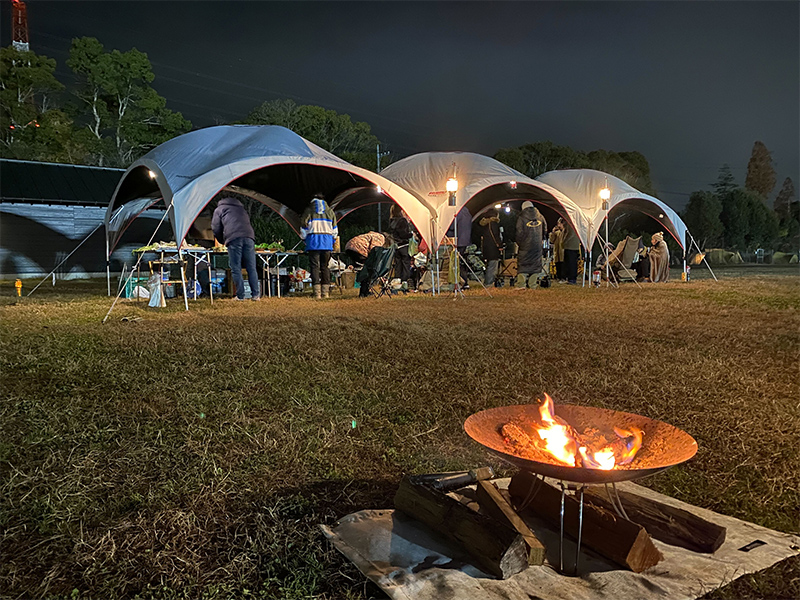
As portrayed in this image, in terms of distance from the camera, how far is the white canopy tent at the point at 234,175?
8.66m

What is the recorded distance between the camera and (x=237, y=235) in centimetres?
934

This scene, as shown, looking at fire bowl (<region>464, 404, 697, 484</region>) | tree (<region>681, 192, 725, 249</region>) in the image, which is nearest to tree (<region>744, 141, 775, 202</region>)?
tree (<region>681, 192, 725, 249</region>)

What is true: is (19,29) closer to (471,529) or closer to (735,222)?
(471,529)

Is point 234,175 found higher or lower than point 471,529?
higher

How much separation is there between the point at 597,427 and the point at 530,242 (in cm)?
1117

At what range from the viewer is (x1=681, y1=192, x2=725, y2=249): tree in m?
36.0

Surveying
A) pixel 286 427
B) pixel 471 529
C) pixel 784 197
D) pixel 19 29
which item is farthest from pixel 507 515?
pixel 784 197

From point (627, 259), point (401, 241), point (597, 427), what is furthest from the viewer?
point (627, 259)

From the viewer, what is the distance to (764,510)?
2232mm

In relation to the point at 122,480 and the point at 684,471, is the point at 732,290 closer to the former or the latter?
the point at 684,471

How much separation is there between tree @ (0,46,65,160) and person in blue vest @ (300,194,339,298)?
810 inches

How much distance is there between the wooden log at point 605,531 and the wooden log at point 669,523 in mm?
84

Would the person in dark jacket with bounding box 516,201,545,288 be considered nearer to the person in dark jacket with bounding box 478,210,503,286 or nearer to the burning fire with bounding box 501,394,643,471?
the person in dark jacket with bounding box 478,210,503,286

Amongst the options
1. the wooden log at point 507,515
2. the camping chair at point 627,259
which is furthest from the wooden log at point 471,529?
the camping chair at point 627,259
